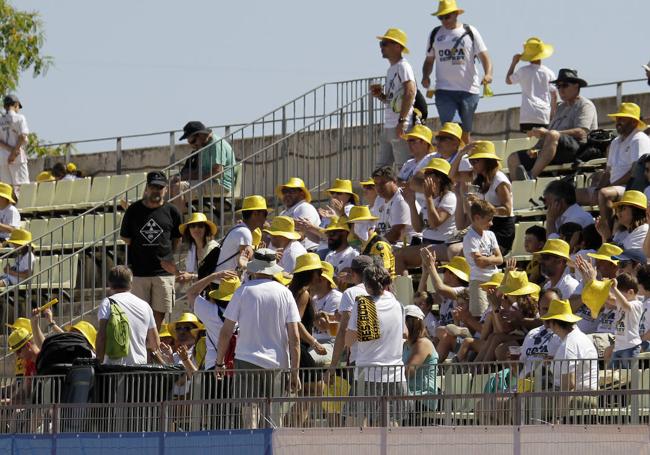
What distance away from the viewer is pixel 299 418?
1222cm

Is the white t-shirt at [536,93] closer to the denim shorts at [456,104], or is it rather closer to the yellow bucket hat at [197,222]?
the denim shorts at [456,104]

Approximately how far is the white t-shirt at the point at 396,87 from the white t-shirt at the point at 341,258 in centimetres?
314

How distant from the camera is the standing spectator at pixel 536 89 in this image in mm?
20859

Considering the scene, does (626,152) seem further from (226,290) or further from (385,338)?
(385,338)

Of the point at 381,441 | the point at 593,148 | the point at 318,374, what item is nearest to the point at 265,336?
the point at 318,374

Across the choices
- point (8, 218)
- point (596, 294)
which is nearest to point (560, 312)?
point (596, 294)

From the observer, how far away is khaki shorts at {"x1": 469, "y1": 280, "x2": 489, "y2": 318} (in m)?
16.0

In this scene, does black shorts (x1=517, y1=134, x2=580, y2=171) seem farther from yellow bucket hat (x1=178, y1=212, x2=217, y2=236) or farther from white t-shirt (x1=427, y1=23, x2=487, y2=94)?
yellow bucket hat (x1=178, y1=212, x2=217, y2=236)

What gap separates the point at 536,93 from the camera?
2091 centimetres

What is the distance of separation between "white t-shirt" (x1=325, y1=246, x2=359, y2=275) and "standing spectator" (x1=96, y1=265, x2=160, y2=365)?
272cm

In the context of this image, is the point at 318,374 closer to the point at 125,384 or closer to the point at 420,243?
the point at 125,384

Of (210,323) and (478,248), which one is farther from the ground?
(478,248)

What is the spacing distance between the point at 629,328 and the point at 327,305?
3398 mm

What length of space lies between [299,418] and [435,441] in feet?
3.31
